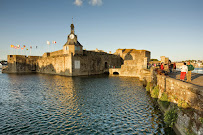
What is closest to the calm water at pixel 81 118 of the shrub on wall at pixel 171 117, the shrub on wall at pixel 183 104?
the shrub on wall at pixel 171 117

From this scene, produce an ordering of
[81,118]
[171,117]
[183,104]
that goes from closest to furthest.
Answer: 1. [183,104]
2. [171,117]
3. [81,118]

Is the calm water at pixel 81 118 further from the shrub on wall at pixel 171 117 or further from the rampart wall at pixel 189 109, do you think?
the rampart wall at pixel 189 109

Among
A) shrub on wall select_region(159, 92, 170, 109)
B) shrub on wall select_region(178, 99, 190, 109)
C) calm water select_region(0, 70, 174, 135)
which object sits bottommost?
calm water select_region(0, 70, 174, 135)

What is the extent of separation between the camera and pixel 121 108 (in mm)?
12969

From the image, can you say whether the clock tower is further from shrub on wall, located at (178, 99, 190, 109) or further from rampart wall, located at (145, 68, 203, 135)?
shrub on wall, located at (178, 99, 190, 109)

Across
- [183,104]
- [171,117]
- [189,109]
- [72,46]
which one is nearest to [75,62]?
[72,46]

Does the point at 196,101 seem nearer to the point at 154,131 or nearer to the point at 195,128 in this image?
the point at 195,128

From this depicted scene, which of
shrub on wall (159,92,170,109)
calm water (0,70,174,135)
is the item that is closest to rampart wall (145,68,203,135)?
calm water (0,70,174,135)

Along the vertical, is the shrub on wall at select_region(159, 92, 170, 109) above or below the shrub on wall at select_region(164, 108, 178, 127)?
above

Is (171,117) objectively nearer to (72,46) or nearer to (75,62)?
(75,62)

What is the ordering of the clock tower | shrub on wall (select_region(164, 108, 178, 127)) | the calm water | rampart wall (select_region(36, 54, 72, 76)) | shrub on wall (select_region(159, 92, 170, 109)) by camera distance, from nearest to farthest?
shrub on wall (select_region(164, 108, 178, 127))
the calm water
shrub on wall (select_region(159, 92, 170, 109))
rampart wall (select_region(36, 54, 72, 76))
the clock tower

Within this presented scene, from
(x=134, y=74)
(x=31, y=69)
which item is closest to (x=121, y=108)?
(x=134, y=74)

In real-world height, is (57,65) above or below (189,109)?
above

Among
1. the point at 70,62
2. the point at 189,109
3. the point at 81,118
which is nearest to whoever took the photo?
the point at 189,109
